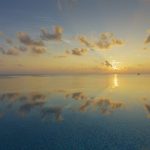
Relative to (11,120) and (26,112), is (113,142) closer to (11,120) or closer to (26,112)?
(11,120)

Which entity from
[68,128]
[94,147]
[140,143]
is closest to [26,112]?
[68,128]

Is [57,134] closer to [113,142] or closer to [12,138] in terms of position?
[12,138]

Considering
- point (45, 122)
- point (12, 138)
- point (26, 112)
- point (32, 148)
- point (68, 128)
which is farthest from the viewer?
point (26, 112)

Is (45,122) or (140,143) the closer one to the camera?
(140,143)

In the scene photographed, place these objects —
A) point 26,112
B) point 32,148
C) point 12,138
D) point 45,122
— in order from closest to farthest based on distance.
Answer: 1. point 32,148
2. point 12,138
3. point 45,122
4. point 26,112

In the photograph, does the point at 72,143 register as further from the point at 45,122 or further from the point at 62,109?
the point at 62,109

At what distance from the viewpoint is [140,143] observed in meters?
28.9

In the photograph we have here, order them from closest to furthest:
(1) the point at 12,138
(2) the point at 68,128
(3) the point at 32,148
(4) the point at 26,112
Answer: (3) the point at 32,148 < (1) the point at 12,138 < (2) the point at 68,128 < (4) the point at 26,112

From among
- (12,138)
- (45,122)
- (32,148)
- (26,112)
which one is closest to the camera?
(32,148)

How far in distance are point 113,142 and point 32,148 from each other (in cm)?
1056

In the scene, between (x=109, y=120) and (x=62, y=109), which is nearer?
(x=109, y=120)

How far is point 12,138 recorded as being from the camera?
102 ft

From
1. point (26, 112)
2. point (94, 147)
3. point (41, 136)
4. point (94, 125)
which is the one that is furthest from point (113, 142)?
point (26, 112)

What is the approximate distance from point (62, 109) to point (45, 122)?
10.3 meters
